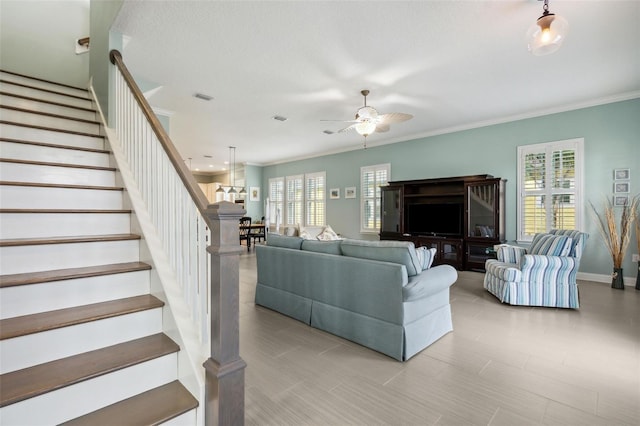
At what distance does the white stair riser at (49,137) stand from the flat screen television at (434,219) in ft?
18.6

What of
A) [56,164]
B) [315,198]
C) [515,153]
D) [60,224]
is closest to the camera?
[60,224]

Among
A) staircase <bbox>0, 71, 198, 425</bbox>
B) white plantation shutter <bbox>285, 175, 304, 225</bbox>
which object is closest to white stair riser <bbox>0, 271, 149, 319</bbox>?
staircase <bbox>0, 71, 198, 425</bbox>

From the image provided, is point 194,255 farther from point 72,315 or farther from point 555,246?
point 555,246

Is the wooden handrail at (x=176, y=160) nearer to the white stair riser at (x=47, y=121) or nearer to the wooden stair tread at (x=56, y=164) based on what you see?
the wooden stair tread at (x=56, y=164)

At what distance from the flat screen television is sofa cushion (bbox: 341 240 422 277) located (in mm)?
3813

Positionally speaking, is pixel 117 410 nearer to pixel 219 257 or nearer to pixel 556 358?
pixel 219 257

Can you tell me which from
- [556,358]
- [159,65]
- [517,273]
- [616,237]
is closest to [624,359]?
[556,358]

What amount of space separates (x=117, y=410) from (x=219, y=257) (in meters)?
0.86

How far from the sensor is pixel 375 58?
11.1 feet

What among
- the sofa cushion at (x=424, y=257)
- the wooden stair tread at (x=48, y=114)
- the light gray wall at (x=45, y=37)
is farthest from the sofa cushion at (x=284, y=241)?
the light gray wall at (x=45, y=37)

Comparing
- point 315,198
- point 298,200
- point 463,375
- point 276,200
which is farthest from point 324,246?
point 276,200

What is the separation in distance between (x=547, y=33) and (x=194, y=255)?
115 inches

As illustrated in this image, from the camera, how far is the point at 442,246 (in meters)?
6.02

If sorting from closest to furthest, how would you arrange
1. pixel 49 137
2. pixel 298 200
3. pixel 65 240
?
pixel 65 240 < pixel 49 137 < pixel 298 200
